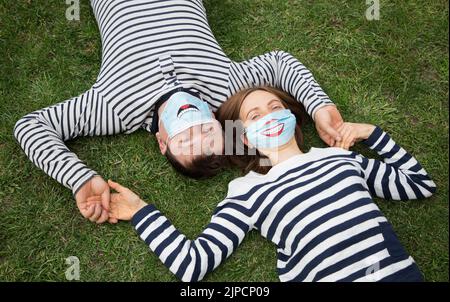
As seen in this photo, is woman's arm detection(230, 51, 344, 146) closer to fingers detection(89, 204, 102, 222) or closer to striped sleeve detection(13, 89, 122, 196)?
striped sleeve detection(13, 89, 122, 196)

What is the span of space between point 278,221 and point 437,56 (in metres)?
1.74

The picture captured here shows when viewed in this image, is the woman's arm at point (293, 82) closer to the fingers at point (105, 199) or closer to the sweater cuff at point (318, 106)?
the sweater cuff at point (318, 106)

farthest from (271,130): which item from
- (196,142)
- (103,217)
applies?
(103,217)

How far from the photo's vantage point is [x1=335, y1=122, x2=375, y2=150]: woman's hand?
313 centimetres

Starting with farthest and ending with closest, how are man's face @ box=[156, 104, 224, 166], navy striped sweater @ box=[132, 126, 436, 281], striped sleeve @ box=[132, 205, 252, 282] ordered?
man's face @ box=[156, 104, 224, 166] → striped sleeve @ box=[132, 205, 252, 282] → navy striped sweater @ box=[132, 126, 436, 281]

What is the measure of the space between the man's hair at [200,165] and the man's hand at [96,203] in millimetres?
437

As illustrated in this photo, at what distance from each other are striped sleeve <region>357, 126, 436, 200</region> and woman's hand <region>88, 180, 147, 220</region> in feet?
4.49

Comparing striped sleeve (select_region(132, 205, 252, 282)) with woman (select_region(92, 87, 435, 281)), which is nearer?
woman (select_region(92, 87, 435, 281))

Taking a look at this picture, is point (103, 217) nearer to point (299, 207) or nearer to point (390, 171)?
point (299, 207)

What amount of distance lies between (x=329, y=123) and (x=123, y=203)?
1.37 metres

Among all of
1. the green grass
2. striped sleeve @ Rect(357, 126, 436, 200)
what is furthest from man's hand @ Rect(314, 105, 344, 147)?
striped sleeve @ Rect(357, 126, 436, 200)

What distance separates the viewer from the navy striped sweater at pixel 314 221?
2680 millimetres

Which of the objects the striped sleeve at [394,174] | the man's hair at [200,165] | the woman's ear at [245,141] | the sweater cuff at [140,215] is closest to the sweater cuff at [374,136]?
the striped sleeve at [394,174]

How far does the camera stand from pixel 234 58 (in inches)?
141
